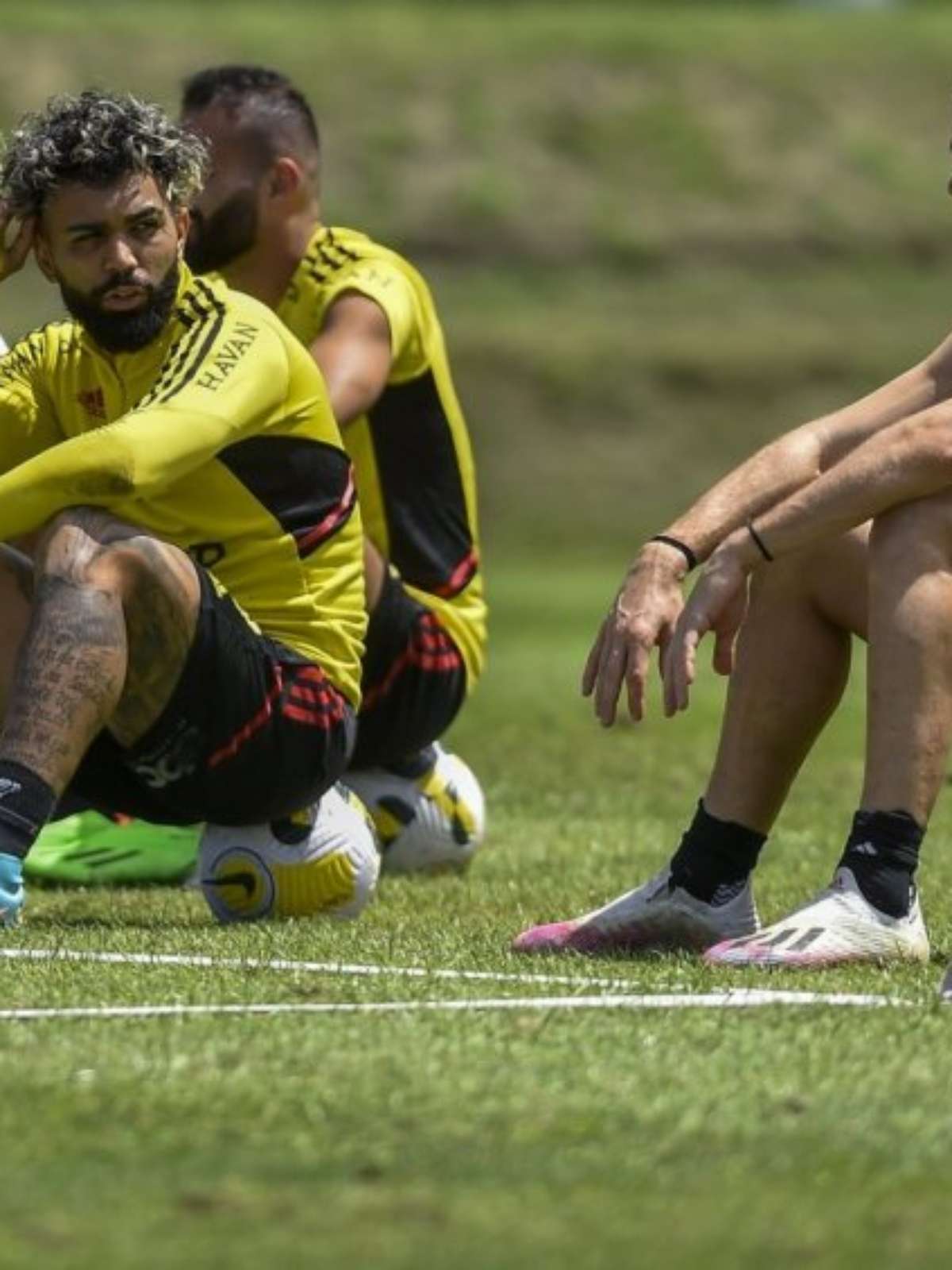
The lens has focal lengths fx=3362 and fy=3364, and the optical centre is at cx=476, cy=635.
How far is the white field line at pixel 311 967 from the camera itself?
18.8 ft

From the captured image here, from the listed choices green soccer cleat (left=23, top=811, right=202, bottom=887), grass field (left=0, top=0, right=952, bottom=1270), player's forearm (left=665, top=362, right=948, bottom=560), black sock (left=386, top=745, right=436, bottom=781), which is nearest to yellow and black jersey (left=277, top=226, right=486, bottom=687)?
black sock (left=386, top=745, right=436, bottom=781)

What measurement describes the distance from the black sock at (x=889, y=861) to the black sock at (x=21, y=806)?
1.55 meters

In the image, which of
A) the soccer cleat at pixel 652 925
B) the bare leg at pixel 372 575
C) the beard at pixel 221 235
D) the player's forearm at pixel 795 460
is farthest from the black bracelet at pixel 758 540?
the beard at pixel 221 235

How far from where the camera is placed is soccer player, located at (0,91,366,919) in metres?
6.42

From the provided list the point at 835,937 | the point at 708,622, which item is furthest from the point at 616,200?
the point at 835,937

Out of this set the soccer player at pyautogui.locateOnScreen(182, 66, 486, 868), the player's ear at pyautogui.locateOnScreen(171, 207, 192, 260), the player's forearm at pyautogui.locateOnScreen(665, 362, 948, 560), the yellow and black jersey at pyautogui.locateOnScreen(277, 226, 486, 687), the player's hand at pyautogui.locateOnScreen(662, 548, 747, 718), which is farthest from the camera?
the yellow and black jersey at pyautogui.locateOnScreen(277, 226, 486, 687)

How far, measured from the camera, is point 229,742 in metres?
6.81

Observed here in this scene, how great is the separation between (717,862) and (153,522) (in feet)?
4.63

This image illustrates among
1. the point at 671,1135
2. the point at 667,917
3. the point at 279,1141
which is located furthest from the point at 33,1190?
the point at 667,917

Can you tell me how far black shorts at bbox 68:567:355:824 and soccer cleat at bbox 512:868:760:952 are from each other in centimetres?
75

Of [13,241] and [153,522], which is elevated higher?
[13,241]

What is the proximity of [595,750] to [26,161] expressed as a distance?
16.6 feet

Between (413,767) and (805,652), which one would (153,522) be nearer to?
(805,652)

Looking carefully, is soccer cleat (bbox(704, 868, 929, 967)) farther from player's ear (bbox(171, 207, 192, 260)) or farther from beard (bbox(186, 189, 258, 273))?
beard (bbox(186, 189, 258, 273))
